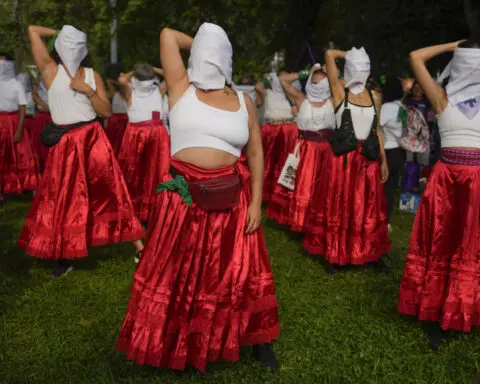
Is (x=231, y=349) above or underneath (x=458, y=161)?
underneath

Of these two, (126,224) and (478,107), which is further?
(126,224)

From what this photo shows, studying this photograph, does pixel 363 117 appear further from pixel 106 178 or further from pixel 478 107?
pixel 106 178

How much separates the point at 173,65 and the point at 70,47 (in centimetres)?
228

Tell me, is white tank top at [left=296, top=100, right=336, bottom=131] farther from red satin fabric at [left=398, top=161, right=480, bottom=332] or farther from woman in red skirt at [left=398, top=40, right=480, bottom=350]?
red satin fabric at [left=398, top=161, right=480, bottom=332]

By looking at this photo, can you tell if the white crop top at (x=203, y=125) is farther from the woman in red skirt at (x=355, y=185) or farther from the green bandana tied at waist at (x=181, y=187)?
the woman in red skirt at (x=355, y=185)

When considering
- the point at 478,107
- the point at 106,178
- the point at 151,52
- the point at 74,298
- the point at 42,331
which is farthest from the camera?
the point at 151,52

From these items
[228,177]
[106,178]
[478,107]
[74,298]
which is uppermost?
[478,107]

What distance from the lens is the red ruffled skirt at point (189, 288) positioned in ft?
11.5

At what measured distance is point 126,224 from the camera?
19.3ft

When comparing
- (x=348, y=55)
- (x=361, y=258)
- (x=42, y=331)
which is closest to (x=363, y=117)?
(x=348, y=55)

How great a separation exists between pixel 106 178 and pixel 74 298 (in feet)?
3.94

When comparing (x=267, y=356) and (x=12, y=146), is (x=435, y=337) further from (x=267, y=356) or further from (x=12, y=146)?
(x=12, y=146)

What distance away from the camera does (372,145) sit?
233 inches

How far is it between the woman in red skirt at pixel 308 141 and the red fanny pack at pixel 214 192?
3.80 m
